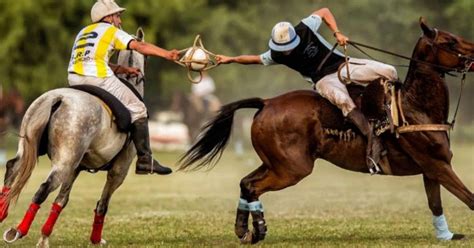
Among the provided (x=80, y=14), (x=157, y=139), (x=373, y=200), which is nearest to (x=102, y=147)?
(x=373, y=200)

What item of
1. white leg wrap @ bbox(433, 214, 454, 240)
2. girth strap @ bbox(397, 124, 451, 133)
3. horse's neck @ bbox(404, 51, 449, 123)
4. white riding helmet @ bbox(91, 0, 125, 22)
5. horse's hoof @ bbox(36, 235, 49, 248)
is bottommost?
white leg wrap @ bbox(433, 214, 454, 240)

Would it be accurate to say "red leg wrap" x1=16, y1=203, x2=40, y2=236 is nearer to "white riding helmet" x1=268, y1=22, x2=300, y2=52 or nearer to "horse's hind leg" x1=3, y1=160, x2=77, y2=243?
"horse's hind leg" x1=3, y1=160, x2=77, y2=243

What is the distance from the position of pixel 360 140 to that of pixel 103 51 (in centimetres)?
282

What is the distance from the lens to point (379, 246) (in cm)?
1196

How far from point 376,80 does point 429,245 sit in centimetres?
182

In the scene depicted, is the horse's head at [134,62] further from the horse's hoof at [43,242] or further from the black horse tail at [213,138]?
the horse's hoof at [43,242]

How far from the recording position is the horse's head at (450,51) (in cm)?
1248

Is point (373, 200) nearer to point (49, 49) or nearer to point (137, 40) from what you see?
point (137, 40)

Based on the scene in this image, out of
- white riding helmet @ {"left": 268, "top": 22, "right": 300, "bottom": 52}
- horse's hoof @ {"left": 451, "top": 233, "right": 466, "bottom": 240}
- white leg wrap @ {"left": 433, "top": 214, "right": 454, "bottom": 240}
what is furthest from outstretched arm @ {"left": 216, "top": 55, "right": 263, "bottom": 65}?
horse's hoof @ {"left": 451, "top": 233, "right": 466, "bottom": 240}

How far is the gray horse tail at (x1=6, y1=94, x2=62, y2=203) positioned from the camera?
1182 cm

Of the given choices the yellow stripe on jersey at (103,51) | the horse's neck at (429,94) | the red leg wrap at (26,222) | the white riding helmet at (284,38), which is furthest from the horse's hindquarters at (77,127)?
the horse's neck at (429,94)

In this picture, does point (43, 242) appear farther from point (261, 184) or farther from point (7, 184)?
point (261, 184)

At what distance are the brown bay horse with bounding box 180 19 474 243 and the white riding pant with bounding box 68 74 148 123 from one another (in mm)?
1243

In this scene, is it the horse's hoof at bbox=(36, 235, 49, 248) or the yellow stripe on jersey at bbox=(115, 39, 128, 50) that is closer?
the horse's hoof at bbox=(36, 235, 49, 248)
